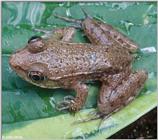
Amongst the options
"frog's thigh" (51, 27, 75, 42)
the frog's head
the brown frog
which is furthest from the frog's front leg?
"frog's thigh" (51, 27, 75, 42)

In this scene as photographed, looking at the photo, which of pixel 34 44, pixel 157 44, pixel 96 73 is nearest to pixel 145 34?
pixel 157 44

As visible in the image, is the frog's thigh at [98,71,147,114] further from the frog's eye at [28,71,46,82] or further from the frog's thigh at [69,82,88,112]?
the frog's eye at [28,71,46,82]

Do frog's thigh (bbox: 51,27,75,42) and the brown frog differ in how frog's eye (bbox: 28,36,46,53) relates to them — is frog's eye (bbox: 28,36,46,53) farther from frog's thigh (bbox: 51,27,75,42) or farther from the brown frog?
frog's thigh (bbox: 51,27,75,42)

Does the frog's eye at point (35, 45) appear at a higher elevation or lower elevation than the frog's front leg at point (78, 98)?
higher

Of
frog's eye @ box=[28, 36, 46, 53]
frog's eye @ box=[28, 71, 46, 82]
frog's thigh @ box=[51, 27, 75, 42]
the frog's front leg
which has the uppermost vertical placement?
frog's thigh @ box=[51, 27, 75, 42]

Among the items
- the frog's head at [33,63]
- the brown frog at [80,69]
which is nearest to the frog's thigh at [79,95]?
the brown frog at [80,69]

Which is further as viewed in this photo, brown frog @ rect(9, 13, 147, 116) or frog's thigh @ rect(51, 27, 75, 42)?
frog's thigh @ rect(51, 27, 75, 42)

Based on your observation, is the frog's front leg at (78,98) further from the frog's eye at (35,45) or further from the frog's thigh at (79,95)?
the frog's eye at (35,45)

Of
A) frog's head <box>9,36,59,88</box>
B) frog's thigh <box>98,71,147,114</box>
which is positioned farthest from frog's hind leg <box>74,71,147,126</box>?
frog's head <box>9,36,59,88</box>

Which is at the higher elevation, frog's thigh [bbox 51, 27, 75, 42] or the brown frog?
→ frog's thigh [bbox 51, 27, 75, 42]
